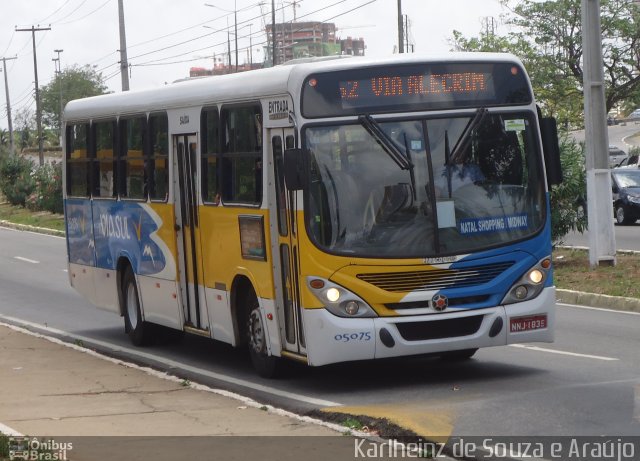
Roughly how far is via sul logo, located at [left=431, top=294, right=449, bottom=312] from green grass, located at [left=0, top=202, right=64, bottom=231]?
123 ft

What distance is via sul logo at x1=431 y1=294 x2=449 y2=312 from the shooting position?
453 inches

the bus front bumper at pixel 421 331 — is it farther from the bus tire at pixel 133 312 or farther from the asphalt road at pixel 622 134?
the asphalt road at pixel 622 134

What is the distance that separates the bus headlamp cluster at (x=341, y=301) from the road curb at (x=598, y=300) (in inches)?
304

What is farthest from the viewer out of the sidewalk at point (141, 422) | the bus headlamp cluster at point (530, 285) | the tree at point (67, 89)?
the tree at point (67, 89)

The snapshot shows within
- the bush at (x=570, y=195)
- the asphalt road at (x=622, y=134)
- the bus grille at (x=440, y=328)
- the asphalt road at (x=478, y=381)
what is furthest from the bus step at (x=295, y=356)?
the asphalt road at (x=622, y=134)

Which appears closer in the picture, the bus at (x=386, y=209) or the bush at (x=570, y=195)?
the bus at (x=386, y=209)

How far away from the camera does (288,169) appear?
11312mm

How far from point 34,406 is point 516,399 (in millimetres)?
4179

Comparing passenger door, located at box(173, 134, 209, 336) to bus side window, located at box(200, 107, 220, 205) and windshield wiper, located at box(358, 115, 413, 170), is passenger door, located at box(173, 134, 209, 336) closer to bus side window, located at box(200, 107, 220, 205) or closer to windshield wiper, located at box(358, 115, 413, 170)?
bus side window, located at box(200, 107, 220, 205)

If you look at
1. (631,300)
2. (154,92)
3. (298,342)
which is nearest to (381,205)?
(298,342)

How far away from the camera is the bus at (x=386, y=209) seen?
11.4 metres

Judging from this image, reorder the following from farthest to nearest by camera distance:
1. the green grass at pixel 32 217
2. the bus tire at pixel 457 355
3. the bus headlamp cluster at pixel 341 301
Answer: the green grass at pixel 32 217 → the bus tire at pixel 457 355 → the bus headlamp cluster at pixel 341 301

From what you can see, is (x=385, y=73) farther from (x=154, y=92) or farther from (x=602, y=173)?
(x=602, y=173)

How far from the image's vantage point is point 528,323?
1188 cm
